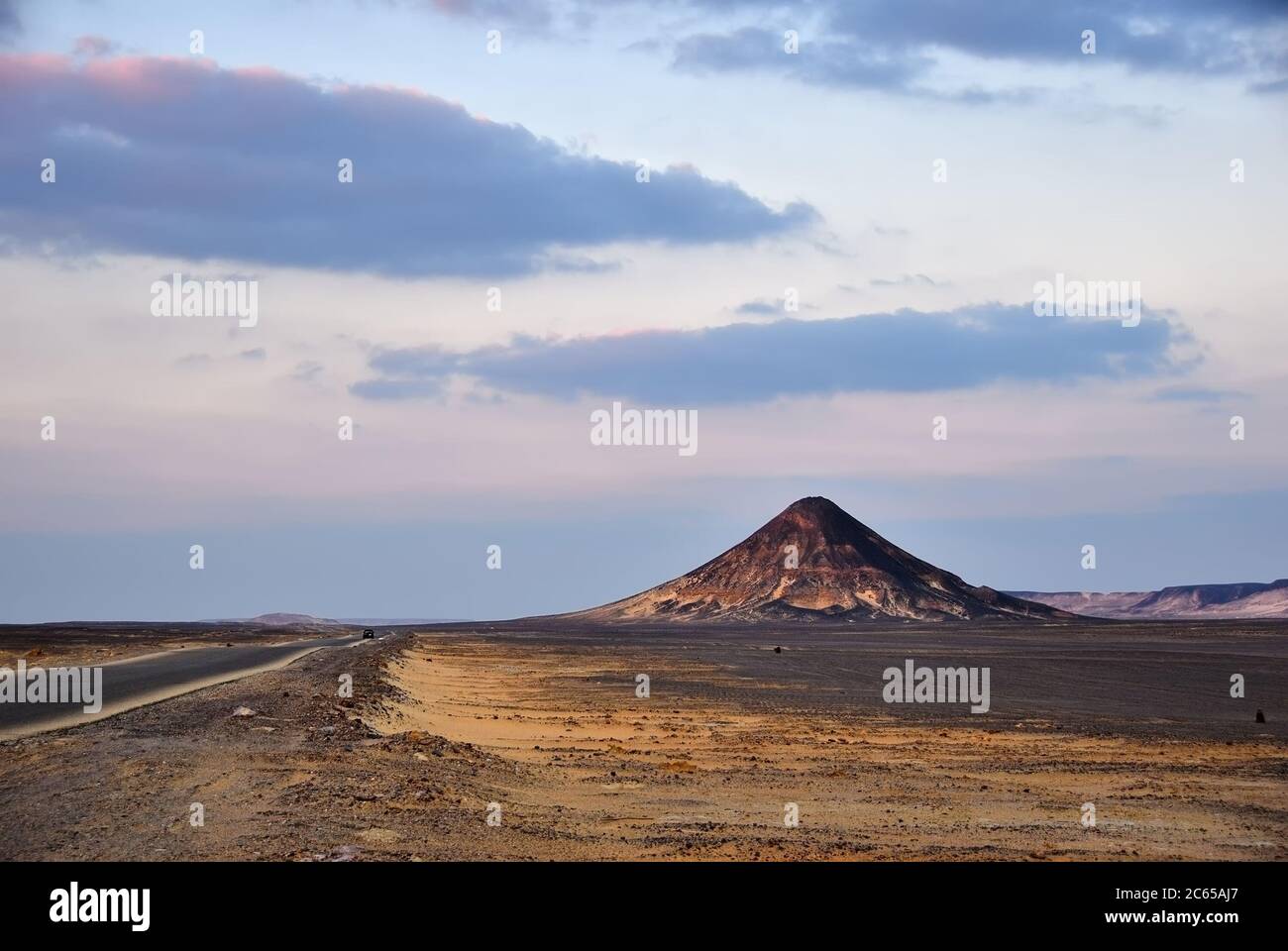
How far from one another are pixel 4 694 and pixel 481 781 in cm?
1914

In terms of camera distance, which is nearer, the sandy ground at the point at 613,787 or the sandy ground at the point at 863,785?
the sandy ground at the point at 613,787

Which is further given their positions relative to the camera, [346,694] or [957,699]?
[957,699]

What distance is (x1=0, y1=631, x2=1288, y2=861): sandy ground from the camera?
13156 mm

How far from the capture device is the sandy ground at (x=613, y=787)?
13156mm

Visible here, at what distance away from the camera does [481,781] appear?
60.8ft

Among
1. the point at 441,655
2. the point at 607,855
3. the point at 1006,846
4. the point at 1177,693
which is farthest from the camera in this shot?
the point at 441,655

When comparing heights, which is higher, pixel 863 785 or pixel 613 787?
pixel 613 787

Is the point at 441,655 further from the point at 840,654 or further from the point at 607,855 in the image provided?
the point at 607,855

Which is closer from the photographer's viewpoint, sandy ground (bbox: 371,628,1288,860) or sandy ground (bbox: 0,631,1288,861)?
sandy ground (bbox: 0,631,1288,861)

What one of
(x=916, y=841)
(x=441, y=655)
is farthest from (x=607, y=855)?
(x=441, y=655)

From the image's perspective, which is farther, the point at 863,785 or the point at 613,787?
the point at 863,785

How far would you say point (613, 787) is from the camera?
752 inches
